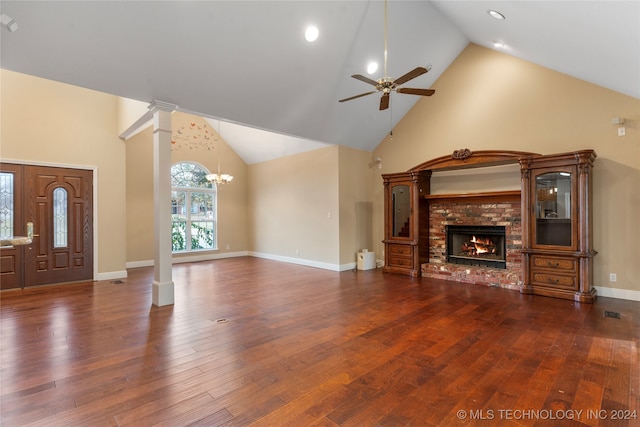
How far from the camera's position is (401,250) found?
6695mm

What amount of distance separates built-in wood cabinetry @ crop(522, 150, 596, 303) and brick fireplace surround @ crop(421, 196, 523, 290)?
0.33 metres

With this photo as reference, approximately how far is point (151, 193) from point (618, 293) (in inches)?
383

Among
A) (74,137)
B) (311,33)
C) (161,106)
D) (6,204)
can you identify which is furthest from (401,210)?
(6,204)

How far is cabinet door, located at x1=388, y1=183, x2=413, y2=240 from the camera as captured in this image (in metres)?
6.59

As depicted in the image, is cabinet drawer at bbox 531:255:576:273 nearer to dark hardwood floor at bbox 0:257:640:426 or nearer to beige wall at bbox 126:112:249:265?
dark hardwood floor at bbox 0:257:640:426

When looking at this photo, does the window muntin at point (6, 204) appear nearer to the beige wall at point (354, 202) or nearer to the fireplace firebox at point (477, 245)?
the beige wall at point (354, 202)

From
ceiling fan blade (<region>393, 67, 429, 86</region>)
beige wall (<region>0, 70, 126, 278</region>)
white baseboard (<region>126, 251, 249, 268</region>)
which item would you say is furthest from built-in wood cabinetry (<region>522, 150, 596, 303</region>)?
beige wall (<region>0, 70, 126, 278</region>)

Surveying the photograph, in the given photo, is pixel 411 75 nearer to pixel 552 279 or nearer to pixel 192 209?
pixel 552 279

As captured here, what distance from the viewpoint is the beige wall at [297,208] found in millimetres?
7215

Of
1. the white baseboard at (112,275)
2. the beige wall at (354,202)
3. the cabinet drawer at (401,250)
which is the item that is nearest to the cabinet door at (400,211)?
the cabinet drawer at (401,250)

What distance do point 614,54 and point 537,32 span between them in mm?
884

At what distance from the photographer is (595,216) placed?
4801mm

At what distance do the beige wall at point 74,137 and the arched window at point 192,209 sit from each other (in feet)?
6.81

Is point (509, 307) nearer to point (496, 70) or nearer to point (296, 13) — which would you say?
point (496, 70)
